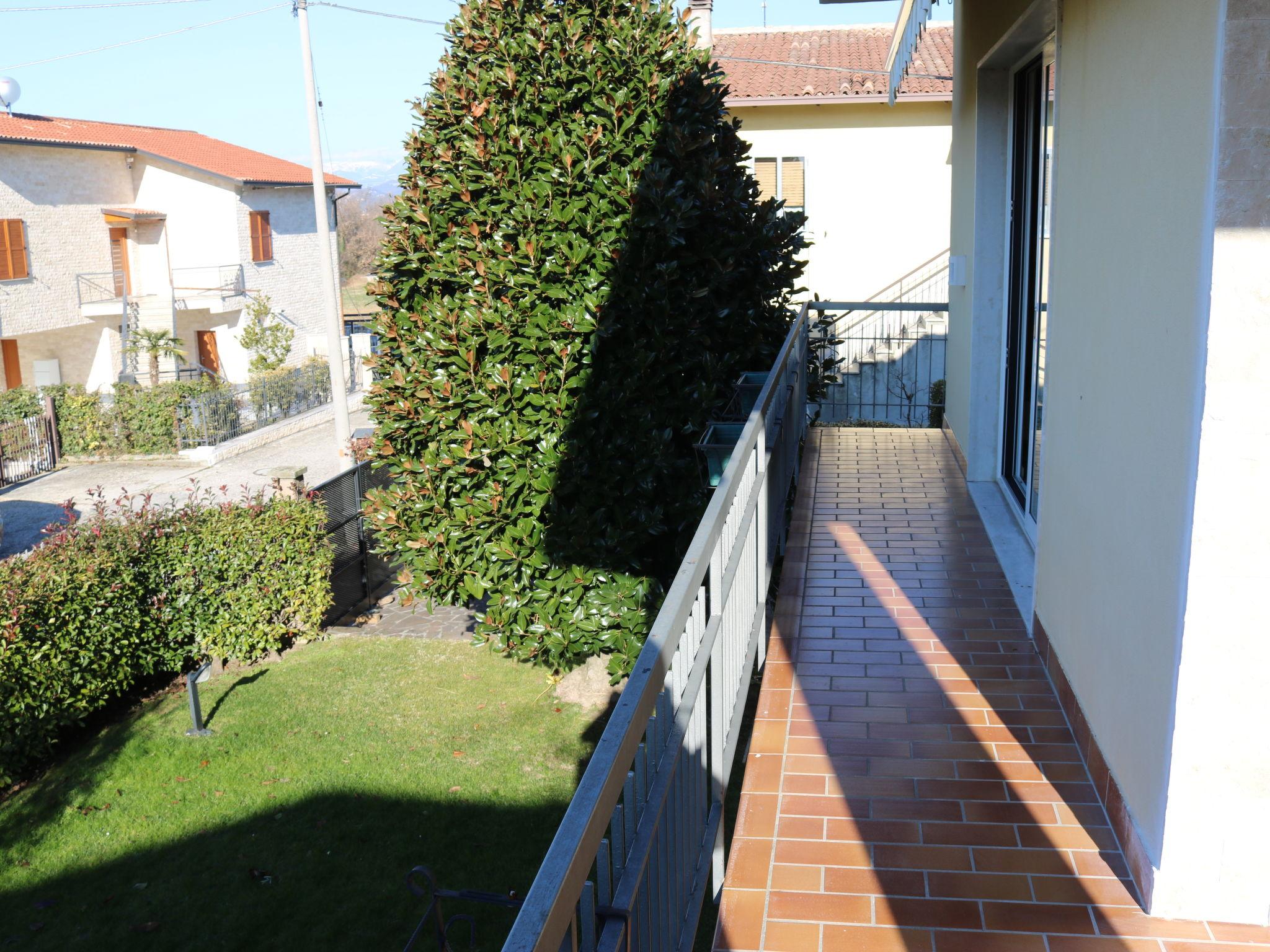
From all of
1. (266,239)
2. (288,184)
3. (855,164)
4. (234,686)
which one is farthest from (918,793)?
(288,184)

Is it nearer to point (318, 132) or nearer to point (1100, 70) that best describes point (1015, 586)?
point (1100, 70)

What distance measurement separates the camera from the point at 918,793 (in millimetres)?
3676

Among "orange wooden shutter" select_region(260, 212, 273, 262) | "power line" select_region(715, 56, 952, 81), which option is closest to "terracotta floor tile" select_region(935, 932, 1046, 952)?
"power line" select_region(715, 56, 952, 81)

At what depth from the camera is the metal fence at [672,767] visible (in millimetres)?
1627

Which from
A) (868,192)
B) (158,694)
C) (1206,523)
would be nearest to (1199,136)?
(1206,523)

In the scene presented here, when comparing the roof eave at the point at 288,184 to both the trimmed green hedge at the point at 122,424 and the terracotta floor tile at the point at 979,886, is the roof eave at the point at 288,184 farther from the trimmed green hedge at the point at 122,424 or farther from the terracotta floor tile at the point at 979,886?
the terracotta floor tile at the point at 979,886

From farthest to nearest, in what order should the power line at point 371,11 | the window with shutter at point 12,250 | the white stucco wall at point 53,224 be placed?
the white stucco wall at point 53,224 → the window with shutter at point 12,250 → the power line at point 371,11

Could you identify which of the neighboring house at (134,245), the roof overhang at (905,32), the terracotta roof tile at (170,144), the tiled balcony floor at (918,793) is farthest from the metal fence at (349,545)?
the terracotta roof tile at (170,144)

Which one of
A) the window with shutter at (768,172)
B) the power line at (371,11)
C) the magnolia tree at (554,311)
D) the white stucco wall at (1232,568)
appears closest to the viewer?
the white stucco wall at (1232,568)

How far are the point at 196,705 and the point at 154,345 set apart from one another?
79.6 feet

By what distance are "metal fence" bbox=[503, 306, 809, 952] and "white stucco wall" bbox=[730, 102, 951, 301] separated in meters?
17.3

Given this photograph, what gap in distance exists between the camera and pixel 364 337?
119ft

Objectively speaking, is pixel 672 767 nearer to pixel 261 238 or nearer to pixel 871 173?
pixel 871 173

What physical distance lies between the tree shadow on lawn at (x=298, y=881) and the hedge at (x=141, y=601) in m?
1.58
